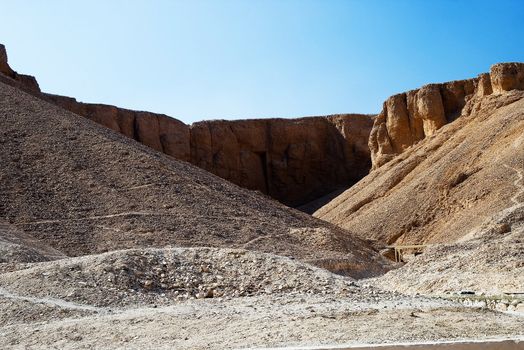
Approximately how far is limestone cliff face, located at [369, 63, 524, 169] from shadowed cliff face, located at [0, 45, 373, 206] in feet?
36.3

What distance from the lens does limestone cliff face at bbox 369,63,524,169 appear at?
5378cm

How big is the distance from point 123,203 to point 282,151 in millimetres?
45457

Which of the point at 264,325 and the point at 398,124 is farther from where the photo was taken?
the point at 398,124

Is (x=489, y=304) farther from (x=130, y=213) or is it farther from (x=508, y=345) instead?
(x=130, y=213)

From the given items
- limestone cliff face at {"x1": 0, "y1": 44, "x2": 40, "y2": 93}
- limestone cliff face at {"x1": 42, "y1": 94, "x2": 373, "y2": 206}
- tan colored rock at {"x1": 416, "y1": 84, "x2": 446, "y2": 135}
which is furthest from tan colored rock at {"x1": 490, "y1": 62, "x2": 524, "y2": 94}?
limestone cliff face at {"x1": 0, "y1": 44, "x2": 40, "y2": 93}

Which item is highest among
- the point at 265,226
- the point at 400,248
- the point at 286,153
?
the point at 286,153

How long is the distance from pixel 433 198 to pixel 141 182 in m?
17.0

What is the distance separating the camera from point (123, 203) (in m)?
31.6

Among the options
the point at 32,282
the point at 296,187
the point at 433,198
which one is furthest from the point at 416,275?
the point at 296,187

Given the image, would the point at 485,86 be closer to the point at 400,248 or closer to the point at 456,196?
the point at 456,196

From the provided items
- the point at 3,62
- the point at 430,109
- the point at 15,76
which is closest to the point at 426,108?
the point at 430,109

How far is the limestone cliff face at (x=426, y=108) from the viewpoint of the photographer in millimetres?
53781

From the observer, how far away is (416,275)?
68.1 ft

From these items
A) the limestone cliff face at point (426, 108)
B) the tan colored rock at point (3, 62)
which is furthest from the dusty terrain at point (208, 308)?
the limestone cliff face at point (426, 108)
